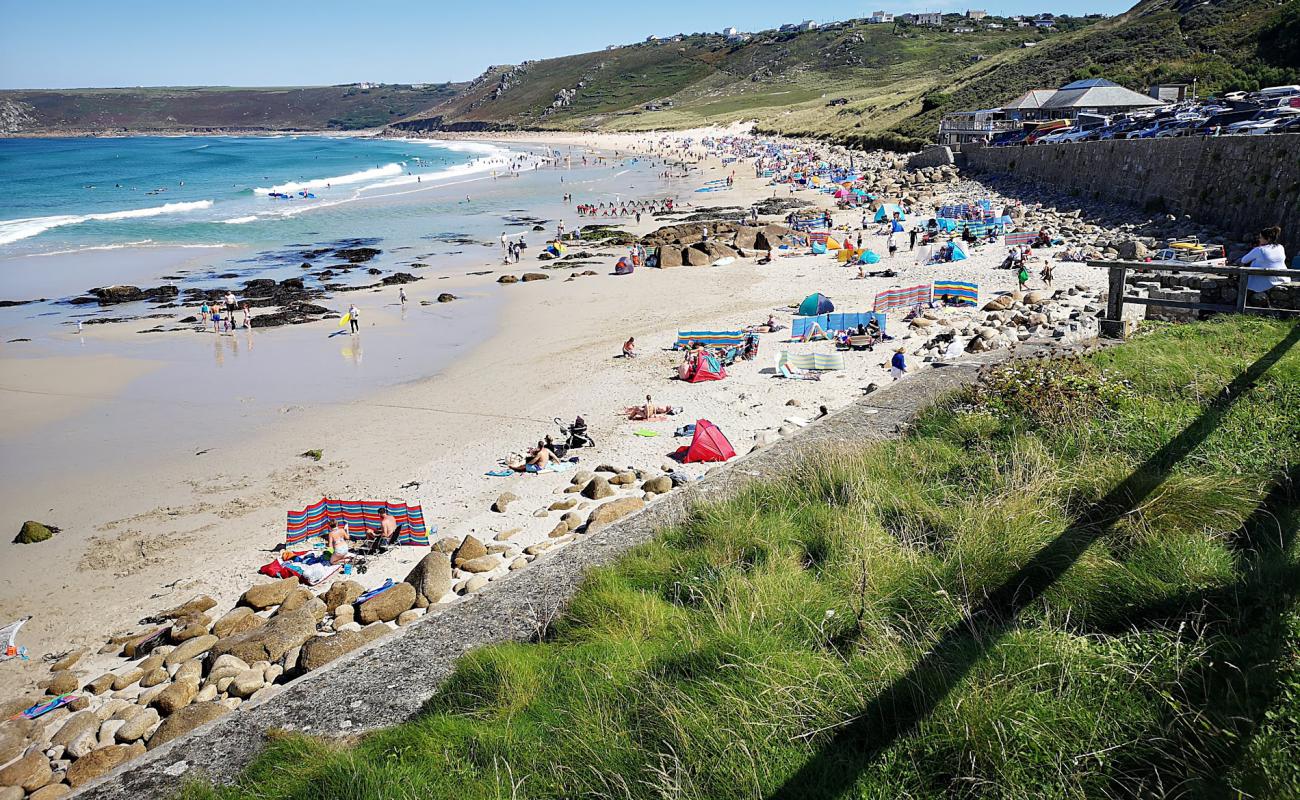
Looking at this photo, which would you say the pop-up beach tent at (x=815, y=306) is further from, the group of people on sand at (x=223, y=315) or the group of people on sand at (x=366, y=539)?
the group of people on sand at (x=223, y=315)

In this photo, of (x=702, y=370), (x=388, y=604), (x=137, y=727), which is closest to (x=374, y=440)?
(x=388, y=604)

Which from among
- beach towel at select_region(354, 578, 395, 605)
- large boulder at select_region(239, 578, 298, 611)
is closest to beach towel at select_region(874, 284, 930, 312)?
beach towel at select_region(354, 578, 395, 605)

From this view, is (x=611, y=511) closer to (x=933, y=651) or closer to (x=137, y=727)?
(x=137, y=727)

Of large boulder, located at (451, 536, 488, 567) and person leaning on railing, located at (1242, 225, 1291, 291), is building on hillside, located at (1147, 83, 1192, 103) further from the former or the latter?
large boulder, located at (451, 536, 488, 567)

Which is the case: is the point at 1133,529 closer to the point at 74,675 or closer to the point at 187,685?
the point at 187,685

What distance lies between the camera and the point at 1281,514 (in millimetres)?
4574

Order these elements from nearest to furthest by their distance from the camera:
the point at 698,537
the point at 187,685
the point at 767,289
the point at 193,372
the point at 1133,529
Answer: the point at 1133,529
the point at 698,537
the point at 187,685
the point at 193,372
the point at 767,289

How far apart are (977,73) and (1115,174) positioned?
6186cm

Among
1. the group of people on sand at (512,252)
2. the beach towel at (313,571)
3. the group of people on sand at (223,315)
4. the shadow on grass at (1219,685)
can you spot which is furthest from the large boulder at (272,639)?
the group of people on sand at (512,252)

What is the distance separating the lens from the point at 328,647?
286 inches

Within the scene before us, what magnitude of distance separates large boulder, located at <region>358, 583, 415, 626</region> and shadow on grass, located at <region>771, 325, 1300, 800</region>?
20.2ft

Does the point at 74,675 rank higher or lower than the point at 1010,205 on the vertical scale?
lower

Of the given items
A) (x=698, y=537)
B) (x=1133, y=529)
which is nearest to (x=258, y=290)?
(x=698, y=537)

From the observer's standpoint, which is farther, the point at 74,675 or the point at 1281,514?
the point at 74,675
